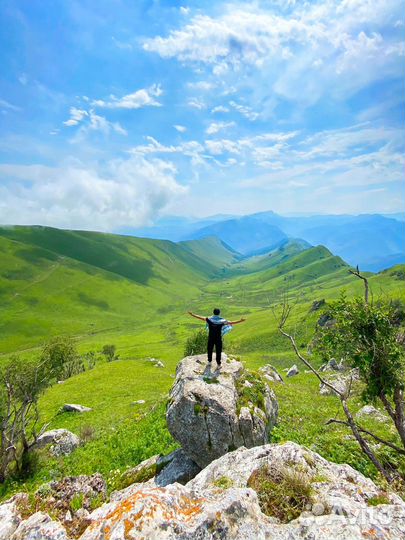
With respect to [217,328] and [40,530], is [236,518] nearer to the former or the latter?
[40,530]

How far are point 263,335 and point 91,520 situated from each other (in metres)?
147

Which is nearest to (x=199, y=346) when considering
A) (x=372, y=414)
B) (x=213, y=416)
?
(x=372, y=414)

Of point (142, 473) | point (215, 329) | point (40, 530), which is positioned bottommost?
point (142, 473)

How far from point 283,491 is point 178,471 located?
371 inches

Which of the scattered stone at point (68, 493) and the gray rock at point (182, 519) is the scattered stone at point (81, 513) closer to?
the scattered stone at point (68, 493)

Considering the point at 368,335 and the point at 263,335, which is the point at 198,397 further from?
the point at 263,335

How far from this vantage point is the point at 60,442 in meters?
26.9

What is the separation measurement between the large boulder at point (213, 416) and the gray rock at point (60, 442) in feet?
51.7

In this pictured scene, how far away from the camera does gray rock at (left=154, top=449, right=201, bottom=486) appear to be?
1557 centimetres

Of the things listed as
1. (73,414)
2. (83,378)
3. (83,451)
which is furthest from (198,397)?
(83,378)

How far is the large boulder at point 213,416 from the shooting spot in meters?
16.0

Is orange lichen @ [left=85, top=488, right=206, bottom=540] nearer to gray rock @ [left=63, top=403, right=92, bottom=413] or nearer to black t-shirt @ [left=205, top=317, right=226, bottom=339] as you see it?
black t-shirt @ [left=205, top=317, right=226, bottom=339]

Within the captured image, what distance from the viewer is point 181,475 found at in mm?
15797

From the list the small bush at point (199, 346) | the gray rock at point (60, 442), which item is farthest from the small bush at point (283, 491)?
the small bush at point (199, 346)
